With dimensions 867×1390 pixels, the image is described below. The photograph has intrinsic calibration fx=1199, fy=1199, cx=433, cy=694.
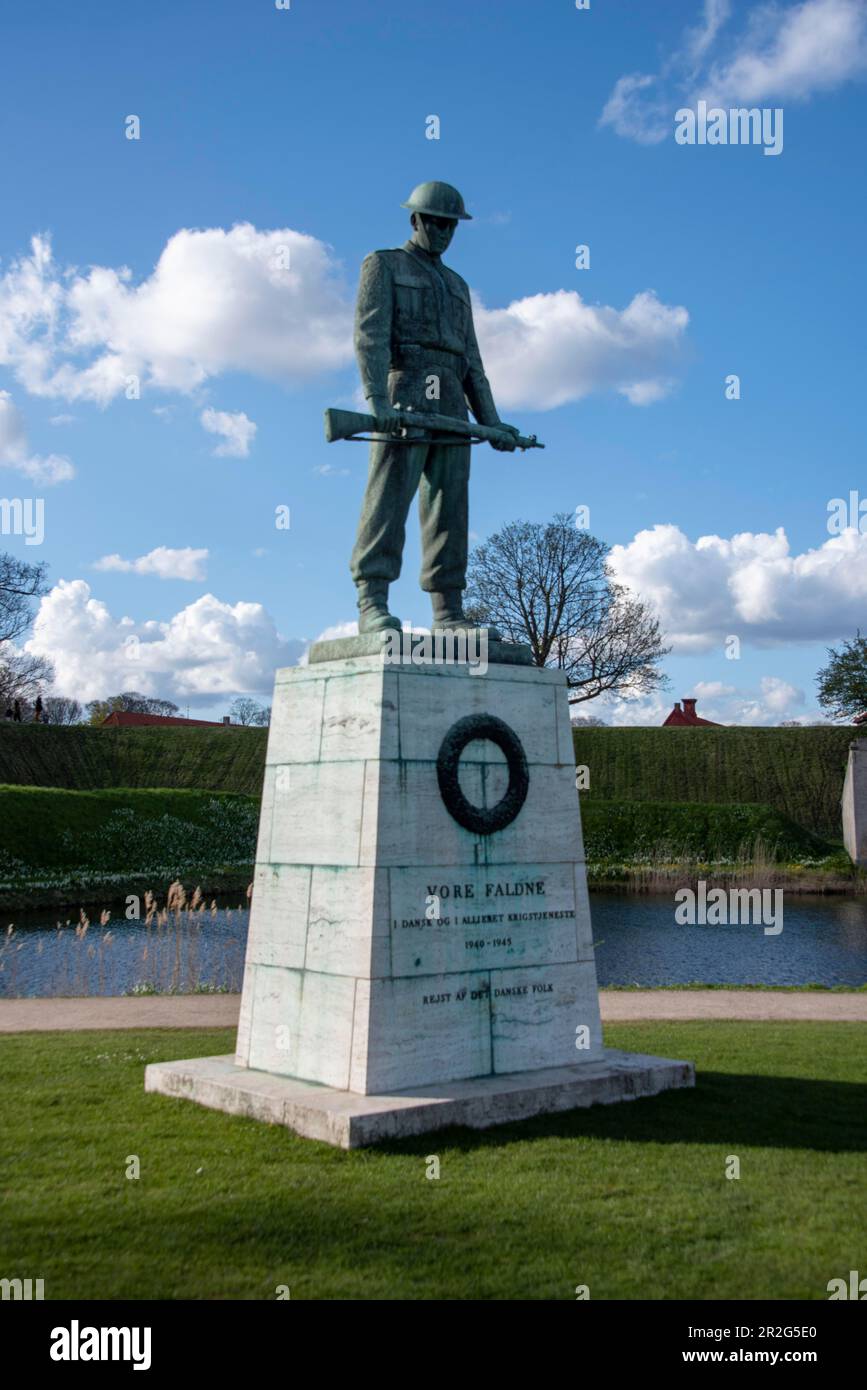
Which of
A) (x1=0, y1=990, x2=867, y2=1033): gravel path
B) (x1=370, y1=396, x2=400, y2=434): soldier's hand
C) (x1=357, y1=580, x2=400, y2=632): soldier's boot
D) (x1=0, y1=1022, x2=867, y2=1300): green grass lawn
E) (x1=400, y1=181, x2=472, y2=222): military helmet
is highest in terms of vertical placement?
(x1=400, y1=181, x2=472, y2=222): military helmet

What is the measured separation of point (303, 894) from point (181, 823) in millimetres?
Answer: 26878

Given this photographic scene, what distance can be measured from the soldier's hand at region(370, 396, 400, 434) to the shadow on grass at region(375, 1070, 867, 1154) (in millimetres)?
4438

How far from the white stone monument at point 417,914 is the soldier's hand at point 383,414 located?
1460 mm

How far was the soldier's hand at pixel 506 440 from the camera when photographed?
28.2 ft

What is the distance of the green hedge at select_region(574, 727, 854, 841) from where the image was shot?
143 ft

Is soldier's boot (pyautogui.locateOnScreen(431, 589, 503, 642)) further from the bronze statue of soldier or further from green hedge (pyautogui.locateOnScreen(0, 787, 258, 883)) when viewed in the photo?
green hedge (pyautogui.locateOnScreen(0, 787, 258, 883))

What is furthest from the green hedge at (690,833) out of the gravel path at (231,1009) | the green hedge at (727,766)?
the gravel path at (231,1009)

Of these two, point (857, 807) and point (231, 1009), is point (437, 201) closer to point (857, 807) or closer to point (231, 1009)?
point (231, 1009)

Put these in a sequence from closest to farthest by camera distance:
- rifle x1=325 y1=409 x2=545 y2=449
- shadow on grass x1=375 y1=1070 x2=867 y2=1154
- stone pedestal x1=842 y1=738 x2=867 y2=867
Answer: shadow on grass x1=375 y1=1070 x2=867 y2=1154
rifle x1=325 y1=409 x2=545 y2=449
stone pedestal x1=842 y1=738 x2=867 y2=867

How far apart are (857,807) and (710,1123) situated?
3158 centimetres

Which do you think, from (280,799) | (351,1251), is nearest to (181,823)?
(280,799)

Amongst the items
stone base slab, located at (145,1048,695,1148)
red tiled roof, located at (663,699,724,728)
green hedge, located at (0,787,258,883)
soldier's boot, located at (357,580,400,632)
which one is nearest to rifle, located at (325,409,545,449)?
soldier's boot, located at (357,580,400,632)

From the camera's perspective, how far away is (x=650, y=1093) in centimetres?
755
